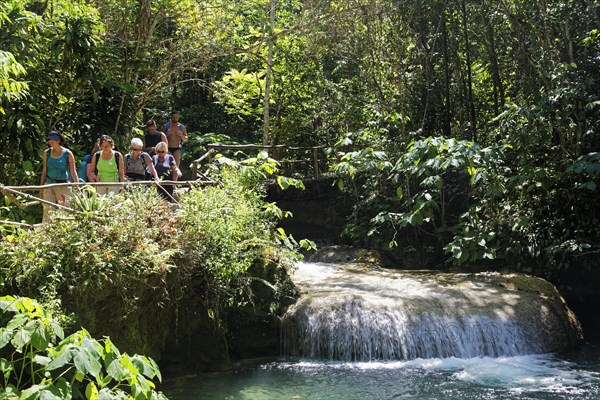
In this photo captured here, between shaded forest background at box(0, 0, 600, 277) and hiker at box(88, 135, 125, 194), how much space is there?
4.83 ft

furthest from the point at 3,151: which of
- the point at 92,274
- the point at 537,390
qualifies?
the point at 537,390

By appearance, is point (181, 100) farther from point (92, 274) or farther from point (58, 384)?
point (58, 384)

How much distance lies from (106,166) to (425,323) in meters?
5.40

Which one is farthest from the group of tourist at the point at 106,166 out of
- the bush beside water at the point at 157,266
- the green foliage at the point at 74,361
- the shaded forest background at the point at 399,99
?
the green foliage at the point at 74,361

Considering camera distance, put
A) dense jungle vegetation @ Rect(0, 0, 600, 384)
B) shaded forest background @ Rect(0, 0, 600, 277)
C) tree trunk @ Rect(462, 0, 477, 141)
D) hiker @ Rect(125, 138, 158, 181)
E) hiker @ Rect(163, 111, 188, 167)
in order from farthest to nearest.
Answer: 1. tree trunk @ Rect(462, 0, 477, 141)
2. hiker @ Rect(163, 111, 188, 167)
3. shaded forest background @ Rect(0, 0, 600, 277)
4. dense jungle vegetation @ Rect(0, 0, 600, 384)
5. hiker @ Rect(125, 138, 158, 181)

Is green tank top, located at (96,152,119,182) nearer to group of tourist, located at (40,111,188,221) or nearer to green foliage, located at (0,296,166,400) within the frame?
group of tourist, located at (40,111,188,221)

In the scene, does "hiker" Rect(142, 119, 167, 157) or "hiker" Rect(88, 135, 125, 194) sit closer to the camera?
"hiker" Rect(88, 135, 125, 194)

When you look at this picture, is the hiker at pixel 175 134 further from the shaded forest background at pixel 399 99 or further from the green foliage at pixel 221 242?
the green foliage at pixel 221 242

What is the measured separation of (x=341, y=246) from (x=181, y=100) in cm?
1050

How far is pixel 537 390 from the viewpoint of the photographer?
8.45 m

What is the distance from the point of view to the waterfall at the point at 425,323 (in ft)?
34.1

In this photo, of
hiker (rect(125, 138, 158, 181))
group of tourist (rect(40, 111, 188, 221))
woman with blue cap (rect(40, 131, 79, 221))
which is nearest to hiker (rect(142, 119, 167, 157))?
group of tourist (rect(40, 111, 188, 221))

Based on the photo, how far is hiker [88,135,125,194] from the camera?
10.2 metres

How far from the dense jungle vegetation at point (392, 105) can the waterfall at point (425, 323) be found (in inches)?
50.8
